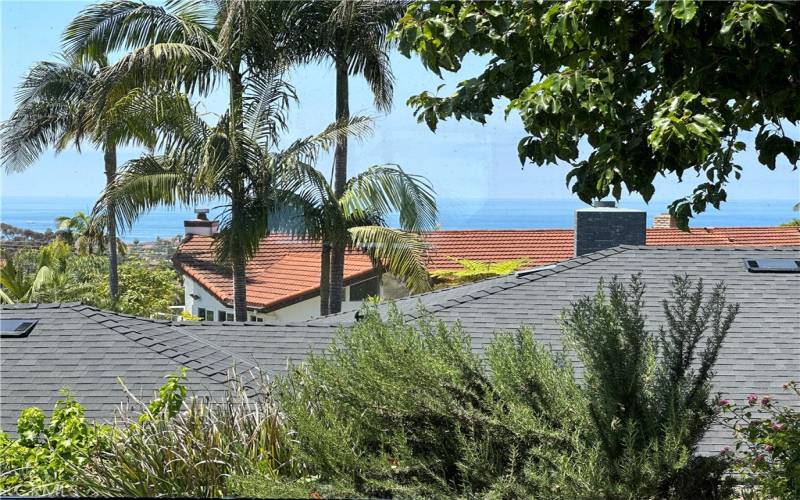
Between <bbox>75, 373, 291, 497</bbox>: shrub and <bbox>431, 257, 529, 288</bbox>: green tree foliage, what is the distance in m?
16.4

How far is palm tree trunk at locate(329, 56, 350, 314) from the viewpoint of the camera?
753 inches

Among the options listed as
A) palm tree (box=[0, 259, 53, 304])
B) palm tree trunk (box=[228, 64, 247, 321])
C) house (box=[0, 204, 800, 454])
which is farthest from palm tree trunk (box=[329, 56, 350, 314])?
palm tree (box=[0, 259, 53, 304])

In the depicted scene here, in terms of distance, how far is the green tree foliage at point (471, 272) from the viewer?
880 inches

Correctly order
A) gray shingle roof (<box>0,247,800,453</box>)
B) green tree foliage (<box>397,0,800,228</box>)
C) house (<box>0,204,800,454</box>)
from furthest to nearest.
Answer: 1. gray shingle roof (<box>0,247,800,453</box>)
2. house (<box>0,204,800,454</box>)
3. green tree foliage (<box>397,0,800,228</box>)

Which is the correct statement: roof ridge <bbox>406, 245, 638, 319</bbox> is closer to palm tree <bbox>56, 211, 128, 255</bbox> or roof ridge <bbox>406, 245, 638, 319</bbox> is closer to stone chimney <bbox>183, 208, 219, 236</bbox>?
stone chimney <bbox>183, 208, 219, 236</bbox>

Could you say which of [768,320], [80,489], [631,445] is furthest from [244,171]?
[631,445]

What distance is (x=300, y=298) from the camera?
2269cm

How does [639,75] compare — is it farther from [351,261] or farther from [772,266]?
[351,261]

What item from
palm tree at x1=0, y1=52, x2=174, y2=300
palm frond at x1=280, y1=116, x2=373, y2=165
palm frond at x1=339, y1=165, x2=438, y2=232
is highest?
palm tree at x1=0, y1=52, x2=174, y2=300

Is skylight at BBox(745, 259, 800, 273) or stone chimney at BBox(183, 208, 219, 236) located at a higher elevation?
stone chimney at BBox(183, 208, 219, 236)

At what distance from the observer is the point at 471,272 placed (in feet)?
73.3

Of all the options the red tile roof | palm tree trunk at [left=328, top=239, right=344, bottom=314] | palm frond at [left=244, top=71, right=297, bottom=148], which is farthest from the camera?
the red tile roof

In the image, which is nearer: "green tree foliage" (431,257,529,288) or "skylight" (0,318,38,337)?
"skylight" (0,318,38,337)

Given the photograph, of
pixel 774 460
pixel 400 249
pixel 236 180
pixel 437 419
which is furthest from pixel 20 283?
pixel 774 460
